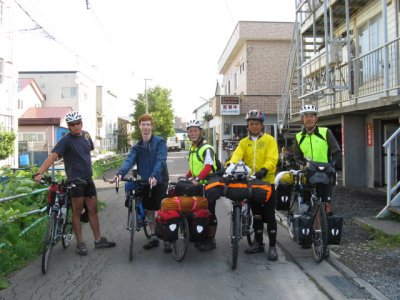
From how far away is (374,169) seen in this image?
12945mm

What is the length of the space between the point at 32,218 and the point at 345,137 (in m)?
9.31

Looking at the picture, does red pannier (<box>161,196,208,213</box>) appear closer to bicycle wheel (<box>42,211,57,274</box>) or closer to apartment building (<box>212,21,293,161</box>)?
bicycle wheel (<box>42,211,57,274</box>)

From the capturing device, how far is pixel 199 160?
6.23 metres

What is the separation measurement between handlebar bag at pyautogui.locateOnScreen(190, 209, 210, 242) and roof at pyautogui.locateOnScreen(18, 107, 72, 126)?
32.9m

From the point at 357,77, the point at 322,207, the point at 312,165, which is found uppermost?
the point at 357,77

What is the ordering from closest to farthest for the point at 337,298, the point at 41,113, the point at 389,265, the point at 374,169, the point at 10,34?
the point at 337,298 → the point at 389,265 → the point at 374,169 → the point at 10,34 → the point at 41,113

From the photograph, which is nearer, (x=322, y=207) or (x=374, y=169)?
(x=322, y=207)

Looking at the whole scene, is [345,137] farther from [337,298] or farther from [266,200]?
[337,298]

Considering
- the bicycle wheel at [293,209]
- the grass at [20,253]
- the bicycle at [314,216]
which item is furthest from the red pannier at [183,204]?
the grass at [20,253]

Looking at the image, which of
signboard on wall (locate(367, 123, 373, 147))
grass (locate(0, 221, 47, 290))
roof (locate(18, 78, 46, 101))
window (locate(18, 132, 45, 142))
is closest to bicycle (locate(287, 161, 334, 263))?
grass (locate(0, 221, 47, 290))

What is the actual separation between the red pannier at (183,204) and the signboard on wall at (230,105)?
19.8 metres

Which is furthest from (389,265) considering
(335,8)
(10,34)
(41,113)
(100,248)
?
(41,113)

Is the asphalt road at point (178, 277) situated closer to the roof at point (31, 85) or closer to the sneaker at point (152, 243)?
the sneaker at point (152, 243)

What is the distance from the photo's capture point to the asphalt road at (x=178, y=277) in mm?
4613
